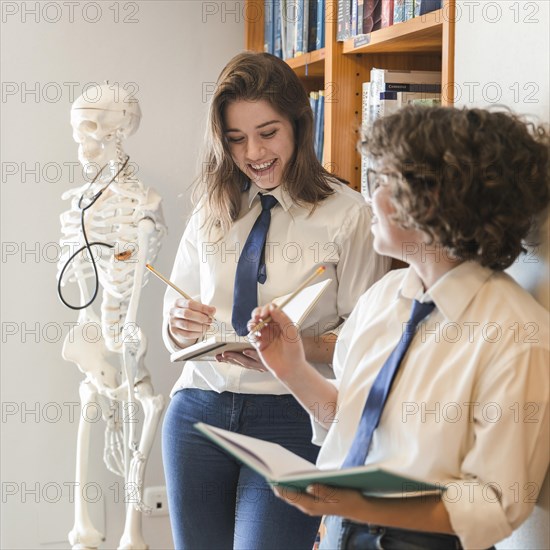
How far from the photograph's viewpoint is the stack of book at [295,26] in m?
2.69

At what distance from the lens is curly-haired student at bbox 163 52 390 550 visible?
73.0 inches

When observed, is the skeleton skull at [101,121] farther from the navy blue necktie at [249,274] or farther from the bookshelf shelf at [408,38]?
the navy blue necktie at [249,274]

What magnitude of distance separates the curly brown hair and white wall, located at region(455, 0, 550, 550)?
118mm

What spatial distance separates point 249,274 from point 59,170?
1343 millimetres

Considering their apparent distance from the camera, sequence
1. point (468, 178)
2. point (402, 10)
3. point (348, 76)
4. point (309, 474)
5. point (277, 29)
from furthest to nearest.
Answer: point (277, 29) < point (348, 76) < point (402, 10) < point (468, 178) < point (309, 474)

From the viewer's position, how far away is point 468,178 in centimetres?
121

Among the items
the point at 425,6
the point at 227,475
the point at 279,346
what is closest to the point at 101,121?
the point at 425,6

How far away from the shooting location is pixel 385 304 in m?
1.42

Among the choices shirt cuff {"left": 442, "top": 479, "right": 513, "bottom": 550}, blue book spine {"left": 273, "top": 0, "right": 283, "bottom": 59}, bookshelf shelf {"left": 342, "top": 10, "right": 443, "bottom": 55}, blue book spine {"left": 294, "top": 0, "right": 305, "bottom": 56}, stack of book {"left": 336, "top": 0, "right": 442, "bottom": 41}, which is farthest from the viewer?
blue book spine {"left": 273, "top": 0, "right": 283, "bottom": 59}

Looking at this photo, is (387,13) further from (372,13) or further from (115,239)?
(115,239)

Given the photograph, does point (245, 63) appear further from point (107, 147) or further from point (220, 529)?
point (220, 529)

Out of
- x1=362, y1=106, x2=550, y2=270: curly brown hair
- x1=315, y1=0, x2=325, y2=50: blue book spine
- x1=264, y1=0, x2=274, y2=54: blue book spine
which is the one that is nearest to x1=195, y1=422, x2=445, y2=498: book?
x1=362, y1=106, x2=550, y2=270: curly brown hair

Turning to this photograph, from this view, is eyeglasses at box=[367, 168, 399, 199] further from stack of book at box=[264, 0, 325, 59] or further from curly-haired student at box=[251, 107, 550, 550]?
stack of book at box=[264, 0, 325, 59]

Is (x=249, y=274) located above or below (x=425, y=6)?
below
